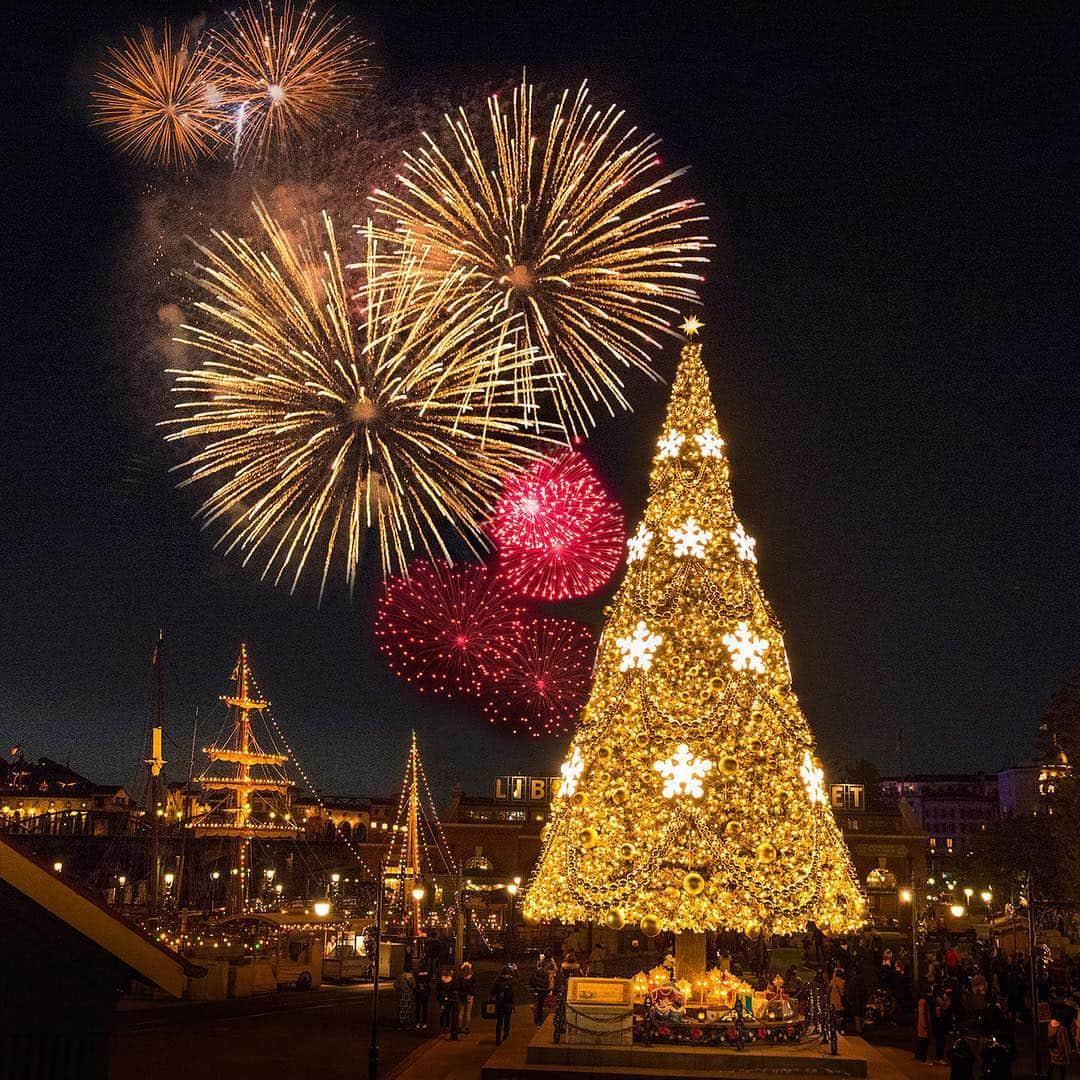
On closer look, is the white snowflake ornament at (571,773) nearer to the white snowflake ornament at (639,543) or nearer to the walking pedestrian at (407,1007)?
the white snowflake ornament at (639,543)

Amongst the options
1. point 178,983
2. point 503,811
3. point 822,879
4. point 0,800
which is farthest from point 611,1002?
point 0,800

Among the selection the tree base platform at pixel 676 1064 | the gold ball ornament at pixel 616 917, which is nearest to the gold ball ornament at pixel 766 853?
the gold ball ornament at pixel 616 917

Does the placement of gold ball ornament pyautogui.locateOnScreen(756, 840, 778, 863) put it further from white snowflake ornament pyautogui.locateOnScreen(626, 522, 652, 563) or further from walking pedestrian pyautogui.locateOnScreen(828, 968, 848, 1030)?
white snowflake ornament pyautogui.locateOnScreen(626, 522, 652, 563)

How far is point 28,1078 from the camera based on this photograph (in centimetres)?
649

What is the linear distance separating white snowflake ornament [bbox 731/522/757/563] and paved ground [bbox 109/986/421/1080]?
1064 centimetres

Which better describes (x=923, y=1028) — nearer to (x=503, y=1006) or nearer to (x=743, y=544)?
(x=503, y=1006)

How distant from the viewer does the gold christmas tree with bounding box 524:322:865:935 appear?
62.5 ft

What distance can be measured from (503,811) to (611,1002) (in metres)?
44.6

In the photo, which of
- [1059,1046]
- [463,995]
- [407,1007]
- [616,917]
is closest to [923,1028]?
[1059,1046]

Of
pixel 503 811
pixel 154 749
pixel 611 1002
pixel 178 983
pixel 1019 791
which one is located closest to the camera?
pixel 178 983

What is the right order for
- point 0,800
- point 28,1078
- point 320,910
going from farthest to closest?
point 0,800, point 320,910, point 28,1078

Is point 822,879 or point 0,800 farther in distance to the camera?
point 0,800

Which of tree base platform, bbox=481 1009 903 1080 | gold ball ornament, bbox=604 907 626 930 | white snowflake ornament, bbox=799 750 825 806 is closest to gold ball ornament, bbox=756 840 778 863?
white snowflake ornament, bbox=799 750 825 806

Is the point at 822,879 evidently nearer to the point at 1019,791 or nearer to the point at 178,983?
the point at 178,983
